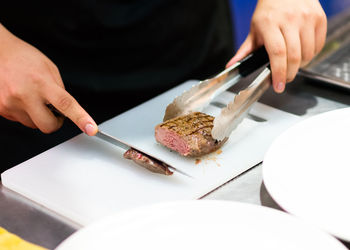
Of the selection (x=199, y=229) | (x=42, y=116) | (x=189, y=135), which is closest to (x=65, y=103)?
(x=42, y=116)

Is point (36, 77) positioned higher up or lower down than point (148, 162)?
higher up

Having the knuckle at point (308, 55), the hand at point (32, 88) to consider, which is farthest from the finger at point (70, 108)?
the knuckle at point (308, 55)

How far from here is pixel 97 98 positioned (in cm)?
217

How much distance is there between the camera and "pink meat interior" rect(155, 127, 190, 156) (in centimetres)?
145

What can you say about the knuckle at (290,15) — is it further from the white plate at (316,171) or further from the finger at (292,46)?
the white plate at (316,171)

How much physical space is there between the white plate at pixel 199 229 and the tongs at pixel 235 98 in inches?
18.6

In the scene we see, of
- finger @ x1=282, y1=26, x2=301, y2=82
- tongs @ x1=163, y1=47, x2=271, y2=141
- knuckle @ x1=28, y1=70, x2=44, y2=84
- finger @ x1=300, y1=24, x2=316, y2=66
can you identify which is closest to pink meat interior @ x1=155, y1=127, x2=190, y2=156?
tongs @ x1=163, y1=47, x2=271, y2=141

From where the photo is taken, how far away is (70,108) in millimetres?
1481

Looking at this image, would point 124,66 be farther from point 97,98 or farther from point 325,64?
point 325,64

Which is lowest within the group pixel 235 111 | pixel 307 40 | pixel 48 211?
pixel 48 211

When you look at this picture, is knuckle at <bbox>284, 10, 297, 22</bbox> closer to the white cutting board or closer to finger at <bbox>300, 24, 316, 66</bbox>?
finger at <bbox>300, 24, 316, 66</bbox>

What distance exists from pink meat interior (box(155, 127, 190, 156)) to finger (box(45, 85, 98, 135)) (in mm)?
200

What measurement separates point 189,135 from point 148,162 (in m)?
0.17

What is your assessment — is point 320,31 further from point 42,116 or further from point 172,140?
point 42,116
